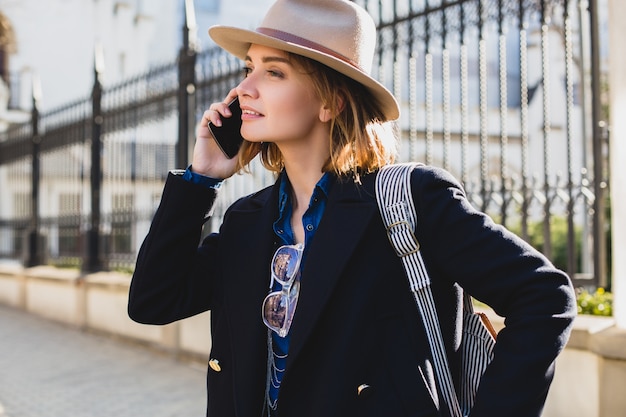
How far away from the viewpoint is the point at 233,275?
2.08m

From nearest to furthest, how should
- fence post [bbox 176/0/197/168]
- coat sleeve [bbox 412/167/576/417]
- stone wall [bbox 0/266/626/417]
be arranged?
coat sleeve [bbox 412/167/576/417] < stone wall [bbox 0/266/626/417] < fence post [bbox 176/0/197/168]

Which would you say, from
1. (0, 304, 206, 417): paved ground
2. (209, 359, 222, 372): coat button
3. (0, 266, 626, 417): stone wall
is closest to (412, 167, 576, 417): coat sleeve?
(209, 359, 222, 372): coat button

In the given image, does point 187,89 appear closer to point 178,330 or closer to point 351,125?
point 178,330

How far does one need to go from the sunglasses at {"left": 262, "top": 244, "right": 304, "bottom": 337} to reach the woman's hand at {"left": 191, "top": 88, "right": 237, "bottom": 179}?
382 millimetres

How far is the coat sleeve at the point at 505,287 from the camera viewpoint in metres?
1.64

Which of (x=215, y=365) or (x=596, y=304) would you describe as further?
(x=596, y=304)

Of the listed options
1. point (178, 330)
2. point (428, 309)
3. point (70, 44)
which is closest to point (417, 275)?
point (428, 309)

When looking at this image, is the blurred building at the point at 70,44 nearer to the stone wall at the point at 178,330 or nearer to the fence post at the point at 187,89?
the stone wall at the point at 178,330

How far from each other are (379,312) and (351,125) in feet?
1.76

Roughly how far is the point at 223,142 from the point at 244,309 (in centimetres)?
53

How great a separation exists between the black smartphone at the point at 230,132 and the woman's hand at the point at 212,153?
0.6 inches

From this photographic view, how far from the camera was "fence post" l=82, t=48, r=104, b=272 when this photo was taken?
1001 cm

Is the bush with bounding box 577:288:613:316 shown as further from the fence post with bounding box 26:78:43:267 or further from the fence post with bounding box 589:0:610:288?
the fence post with bounding box 26:78:43:267

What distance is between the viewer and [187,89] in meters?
7.79
